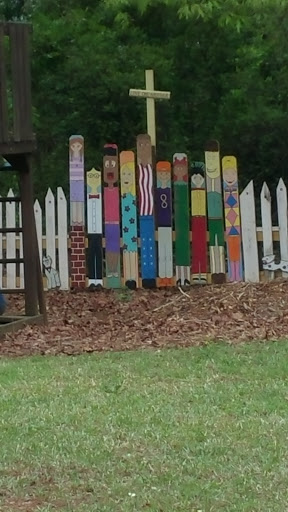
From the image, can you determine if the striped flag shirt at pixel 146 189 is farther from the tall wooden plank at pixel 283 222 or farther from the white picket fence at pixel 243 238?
the tall wooden plank at pixel 283 222

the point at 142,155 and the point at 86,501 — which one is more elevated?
the point at 142,155

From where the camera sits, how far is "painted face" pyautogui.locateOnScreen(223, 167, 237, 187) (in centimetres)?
1005

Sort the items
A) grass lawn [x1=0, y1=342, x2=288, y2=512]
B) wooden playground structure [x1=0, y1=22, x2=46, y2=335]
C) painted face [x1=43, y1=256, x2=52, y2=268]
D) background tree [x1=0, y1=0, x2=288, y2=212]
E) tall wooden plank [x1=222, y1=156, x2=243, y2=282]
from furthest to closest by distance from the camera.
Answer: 1. background tree [x1=0, y1=0, x2=288, y2=212]
2. painted face [x1=43, y1=256, x2=52, y2=268]
3. tall wooden plank [x1=222, y1=156, x2=243, y2=282]
4. wooden playground structure [x1=0, y1=22, x2=46, y2=335]
5. grass lawn [x1=0, y1=342, x2=288, y2=512]

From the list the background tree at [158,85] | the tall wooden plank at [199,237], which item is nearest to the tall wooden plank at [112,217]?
the tall wooden plank at [199,237]

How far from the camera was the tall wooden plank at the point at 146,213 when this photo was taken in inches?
396

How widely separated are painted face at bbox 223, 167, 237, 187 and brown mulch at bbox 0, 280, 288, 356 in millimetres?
1249

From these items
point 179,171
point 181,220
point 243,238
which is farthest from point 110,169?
point 243,238

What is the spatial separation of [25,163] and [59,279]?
240 cm

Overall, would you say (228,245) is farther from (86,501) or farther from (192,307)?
(86,501)

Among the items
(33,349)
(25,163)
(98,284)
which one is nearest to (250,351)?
(33,349)

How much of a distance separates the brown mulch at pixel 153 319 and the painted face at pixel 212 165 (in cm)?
135

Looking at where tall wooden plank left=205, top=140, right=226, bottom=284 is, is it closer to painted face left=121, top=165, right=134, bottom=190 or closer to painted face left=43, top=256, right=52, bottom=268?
painted face left=121, top=165, right=134, bottom=190

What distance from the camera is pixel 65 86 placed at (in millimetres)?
14695

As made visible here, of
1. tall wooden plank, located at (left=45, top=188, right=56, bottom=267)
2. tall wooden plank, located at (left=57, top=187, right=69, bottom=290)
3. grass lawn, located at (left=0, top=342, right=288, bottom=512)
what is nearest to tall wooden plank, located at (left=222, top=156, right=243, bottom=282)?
tall wooden plank, located at (left=57, top=187, right=69, bottom=290)
